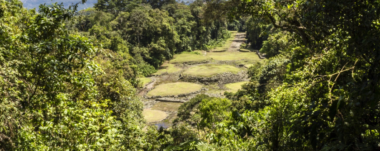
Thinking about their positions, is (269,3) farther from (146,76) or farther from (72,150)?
(146,76)

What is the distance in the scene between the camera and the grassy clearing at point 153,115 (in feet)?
67.3

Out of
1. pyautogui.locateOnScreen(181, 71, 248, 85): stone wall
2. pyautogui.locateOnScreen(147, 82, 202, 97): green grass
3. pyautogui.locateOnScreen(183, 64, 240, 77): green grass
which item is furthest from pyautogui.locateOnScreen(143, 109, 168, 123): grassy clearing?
pyautogui.locateOnScreen(183, 64, 240, 77): green grass

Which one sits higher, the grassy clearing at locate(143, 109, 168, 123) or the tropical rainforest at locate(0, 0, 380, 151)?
the tropical rainforest at locate(0, 0, 380, 151)

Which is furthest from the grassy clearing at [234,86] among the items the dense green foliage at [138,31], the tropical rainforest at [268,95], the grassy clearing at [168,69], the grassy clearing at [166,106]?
A: the tropical rainforest at [268,95]

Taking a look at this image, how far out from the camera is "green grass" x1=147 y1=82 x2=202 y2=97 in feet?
87.8

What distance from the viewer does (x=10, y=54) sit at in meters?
3.88

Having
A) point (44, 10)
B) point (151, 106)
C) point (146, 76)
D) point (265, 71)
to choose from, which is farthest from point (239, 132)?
point (146, 76)

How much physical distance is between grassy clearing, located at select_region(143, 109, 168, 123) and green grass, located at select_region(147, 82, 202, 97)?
441cm

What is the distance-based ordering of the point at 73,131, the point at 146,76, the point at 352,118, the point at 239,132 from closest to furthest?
1. the point at 352,118
2. the point at 73,131
3. the point at 239,132
4. the point at 146,76

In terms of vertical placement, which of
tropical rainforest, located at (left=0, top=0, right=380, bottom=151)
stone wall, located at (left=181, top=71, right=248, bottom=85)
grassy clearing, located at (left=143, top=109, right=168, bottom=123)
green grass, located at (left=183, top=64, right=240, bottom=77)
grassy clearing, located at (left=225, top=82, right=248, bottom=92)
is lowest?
grassy clearing, located at (left=143, top=109, right=168, bottom=123)

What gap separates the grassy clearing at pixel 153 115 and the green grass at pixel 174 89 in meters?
4.41

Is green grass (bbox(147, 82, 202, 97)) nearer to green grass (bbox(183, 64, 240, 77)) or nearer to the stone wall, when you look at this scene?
the stone wall

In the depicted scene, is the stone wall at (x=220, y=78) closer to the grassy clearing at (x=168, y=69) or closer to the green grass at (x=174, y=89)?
the green grass at (x=174, y=89)

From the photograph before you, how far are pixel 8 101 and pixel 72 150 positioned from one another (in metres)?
1.28
